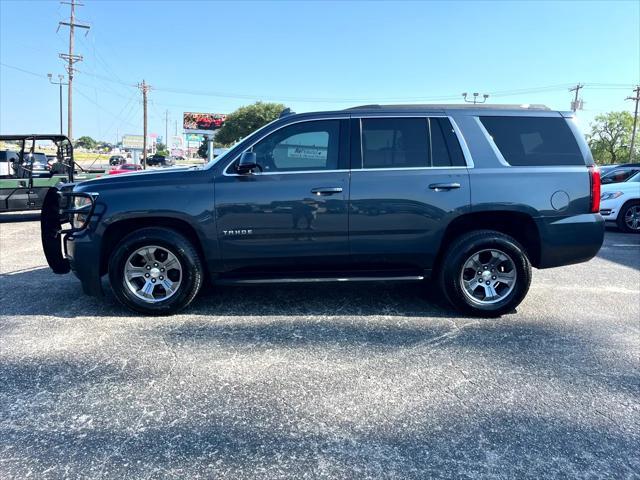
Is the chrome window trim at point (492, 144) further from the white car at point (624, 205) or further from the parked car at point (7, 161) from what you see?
the parked car at point (7, 161)

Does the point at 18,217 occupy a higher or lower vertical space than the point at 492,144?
lower

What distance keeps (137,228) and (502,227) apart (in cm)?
365

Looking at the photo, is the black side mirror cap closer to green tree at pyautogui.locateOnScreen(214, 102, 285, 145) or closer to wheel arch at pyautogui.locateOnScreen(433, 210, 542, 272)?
wheel arch at pyautogui.locateOnScreen(433, 210, 542, 272)

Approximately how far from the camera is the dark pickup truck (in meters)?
4.25

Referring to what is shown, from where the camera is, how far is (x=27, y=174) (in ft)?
35.8

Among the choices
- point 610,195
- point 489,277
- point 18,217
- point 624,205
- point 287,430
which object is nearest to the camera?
point 287,430

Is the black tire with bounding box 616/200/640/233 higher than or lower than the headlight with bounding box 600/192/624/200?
lower

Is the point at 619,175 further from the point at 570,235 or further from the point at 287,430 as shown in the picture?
the point at 287,430

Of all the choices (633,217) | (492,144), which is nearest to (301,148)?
(492,144)

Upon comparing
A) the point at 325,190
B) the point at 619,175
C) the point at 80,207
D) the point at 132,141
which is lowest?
the point at 80,207

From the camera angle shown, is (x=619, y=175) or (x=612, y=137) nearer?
(x=619, y=175)

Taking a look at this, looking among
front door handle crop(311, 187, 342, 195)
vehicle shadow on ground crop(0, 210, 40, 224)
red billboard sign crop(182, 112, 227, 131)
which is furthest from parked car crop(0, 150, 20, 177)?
red billboard sign crop(182, 112, 227, 131)

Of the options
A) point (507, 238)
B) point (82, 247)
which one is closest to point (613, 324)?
point (507, 238)

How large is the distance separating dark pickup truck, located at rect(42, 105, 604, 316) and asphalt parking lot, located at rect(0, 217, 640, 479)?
1.40 feet
